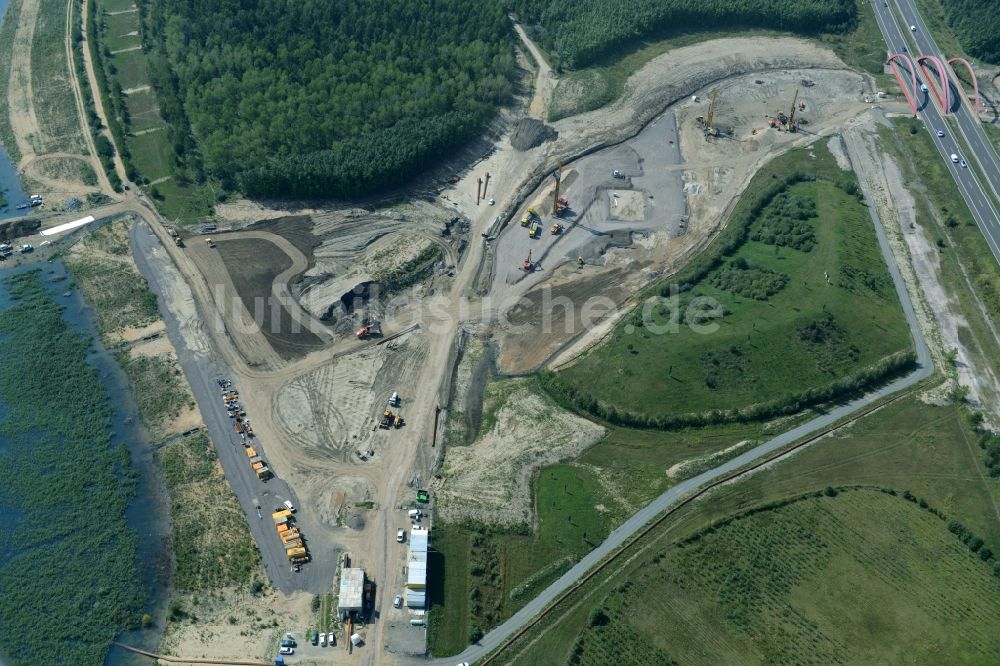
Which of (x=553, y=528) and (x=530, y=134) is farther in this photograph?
(x=530, y=134)

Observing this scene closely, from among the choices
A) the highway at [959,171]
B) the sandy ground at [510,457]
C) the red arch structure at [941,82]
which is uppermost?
the red arch structure at [941,82]

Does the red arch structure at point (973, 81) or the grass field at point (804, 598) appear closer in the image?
the grass field at point (804, 598)

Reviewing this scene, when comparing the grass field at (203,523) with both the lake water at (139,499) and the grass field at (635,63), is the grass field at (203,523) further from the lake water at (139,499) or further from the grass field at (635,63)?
the grass field at (635,63)

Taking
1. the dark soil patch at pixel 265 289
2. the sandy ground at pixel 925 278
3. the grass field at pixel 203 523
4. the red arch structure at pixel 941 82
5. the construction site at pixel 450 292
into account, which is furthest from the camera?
the red arch structure at pixel 941 82

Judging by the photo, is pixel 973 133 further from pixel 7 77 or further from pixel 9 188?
pixel 7 77

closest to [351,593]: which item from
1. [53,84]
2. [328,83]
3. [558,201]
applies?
[558,201]

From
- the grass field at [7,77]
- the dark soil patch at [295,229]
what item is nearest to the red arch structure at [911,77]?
the dark soil patch at [295,229]

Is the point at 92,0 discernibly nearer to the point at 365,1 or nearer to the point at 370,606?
the point at 365,1
